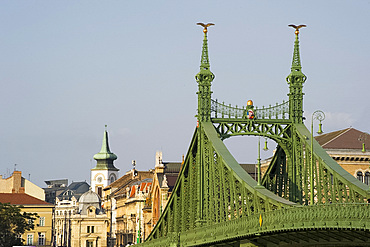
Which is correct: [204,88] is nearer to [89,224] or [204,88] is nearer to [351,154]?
[351,154]

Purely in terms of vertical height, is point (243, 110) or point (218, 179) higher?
point (243, 110)

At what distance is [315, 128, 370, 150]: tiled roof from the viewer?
10250 centimetres

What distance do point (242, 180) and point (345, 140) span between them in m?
52.4

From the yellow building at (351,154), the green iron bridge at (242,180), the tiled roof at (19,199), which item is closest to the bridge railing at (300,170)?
the green iron bridge at (242,180)

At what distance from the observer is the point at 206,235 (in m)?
54.7

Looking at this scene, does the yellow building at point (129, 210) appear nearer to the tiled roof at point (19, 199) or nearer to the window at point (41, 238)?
the window at point (41, 238)

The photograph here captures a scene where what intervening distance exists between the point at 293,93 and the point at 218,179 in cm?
698

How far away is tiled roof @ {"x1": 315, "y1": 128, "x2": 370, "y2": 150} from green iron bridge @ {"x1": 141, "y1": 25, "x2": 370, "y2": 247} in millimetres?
39134

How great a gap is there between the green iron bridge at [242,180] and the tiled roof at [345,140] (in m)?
39.1

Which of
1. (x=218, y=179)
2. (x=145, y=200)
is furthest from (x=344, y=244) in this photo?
(x=145, y=200)

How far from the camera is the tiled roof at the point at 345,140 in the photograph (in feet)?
336

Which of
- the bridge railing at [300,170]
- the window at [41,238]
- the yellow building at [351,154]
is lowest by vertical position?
the window at [41,238]

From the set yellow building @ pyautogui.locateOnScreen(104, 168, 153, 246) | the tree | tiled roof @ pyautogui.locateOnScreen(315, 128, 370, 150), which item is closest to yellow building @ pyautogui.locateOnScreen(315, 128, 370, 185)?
tiled roof @ pyautogui.locateOnScreen(315, 128, 370, 150)

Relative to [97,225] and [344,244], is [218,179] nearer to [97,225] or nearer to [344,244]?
[344,244]
